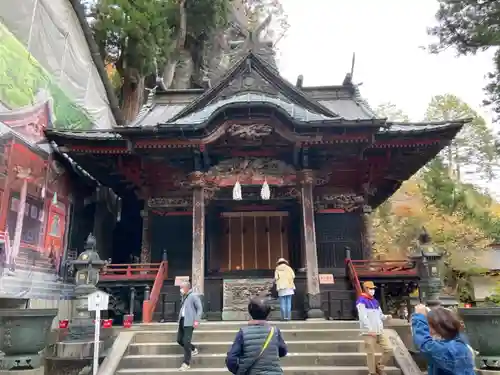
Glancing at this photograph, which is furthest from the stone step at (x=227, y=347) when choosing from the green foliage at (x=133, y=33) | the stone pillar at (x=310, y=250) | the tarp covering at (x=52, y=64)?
the green foliage at (x=133, y=33)

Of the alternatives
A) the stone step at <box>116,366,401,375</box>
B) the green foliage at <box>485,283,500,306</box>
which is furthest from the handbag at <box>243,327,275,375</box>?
the green foliage at <box>485,283,500,306</box>

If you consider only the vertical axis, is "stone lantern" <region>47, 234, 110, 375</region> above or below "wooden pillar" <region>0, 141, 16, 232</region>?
below

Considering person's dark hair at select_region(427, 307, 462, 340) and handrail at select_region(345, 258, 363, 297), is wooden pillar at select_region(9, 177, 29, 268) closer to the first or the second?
handrail at select_region(345, 258, 363, 297)

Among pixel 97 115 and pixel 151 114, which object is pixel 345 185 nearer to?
pixel 151 114

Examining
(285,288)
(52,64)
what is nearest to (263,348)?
(285,288)

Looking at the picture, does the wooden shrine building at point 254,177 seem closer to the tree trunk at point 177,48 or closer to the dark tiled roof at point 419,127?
the dark tiled roof at point 419,127

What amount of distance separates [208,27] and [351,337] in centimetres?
1970

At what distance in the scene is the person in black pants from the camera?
6.57 m

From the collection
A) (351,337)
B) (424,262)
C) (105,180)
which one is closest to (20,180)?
(105,180)

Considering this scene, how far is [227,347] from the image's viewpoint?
24.1ft

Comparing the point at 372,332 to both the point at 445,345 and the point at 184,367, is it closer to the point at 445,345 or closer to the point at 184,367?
the point at 184,367

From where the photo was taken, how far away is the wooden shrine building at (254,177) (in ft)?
32.9

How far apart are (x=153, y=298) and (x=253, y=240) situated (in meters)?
3.94

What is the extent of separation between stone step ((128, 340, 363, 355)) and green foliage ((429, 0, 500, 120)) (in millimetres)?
12318
